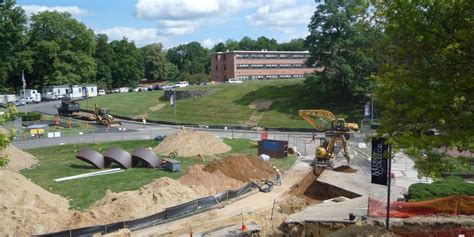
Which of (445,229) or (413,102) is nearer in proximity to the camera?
(413,102)

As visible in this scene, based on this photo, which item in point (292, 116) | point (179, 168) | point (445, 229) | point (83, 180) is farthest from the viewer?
point (292, 116)

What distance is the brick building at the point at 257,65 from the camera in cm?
11831

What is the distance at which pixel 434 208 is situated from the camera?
851 inches

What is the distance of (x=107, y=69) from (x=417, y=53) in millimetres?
115766

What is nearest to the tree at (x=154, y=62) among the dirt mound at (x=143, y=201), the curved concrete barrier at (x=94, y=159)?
the curved concrete barrier at (x=94, y=159)

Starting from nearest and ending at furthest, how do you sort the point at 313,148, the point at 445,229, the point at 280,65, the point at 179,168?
1. the point at 445,229
2. the point at 179,168
3. the point at 313,148
4. the point at 280,65

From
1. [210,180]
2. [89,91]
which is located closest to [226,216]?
[210,180]

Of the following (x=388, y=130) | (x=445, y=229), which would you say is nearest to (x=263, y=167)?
(x=445, y=229)

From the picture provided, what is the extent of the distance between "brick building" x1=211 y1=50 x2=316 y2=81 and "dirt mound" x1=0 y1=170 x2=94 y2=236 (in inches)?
3707

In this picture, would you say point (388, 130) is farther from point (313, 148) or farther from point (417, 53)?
point (313, 148)

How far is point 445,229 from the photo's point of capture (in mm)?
19484

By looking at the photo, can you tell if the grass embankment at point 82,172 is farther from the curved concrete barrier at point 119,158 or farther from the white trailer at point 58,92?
the white trailer at point 58,92

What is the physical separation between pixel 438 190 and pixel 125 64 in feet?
364

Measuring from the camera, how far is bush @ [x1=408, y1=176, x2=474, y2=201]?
2388cm
